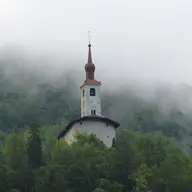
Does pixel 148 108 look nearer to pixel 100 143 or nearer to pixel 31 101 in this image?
pixel 31 101

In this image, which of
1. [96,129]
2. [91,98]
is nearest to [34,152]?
[96,129]

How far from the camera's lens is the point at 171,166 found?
8006 cm

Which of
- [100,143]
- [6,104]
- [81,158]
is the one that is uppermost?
[6,104]

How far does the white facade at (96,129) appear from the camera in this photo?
A: 330ft

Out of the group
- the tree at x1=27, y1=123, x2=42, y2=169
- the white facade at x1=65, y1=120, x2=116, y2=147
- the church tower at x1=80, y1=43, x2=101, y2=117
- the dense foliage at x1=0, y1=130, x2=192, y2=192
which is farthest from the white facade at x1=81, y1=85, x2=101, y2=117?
the tree at x1=27, y1=123, x2=42, y2=169

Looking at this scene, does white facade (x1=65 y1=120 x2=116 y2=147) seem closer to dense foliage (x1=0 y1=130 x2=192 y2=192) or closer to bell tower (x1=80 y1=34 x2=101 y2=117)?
bell tower (x1=80 y1=34 x2=101 y2=117)

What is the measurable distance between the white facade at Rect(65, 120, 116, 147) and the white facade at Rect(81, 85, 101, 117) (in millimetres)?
9815

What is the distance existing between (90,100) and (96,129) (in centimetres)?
1208

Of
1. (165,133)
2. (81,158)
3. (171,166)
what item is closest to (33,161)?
(81,158)

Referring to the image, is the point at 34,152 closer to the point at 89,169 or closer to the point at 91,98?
the point at 89,169

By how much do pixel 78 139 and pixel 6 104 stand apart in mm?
98420

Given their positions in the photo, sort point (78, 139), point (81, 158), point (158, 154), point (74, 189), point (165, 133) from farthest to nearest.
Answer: point (165, 133), point (78, 139), point (158, 154), point (81, 158), point (74, 189)

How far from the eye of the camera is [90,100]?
369 feet

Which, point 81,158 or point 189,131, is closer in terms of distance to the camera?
point 81,158
